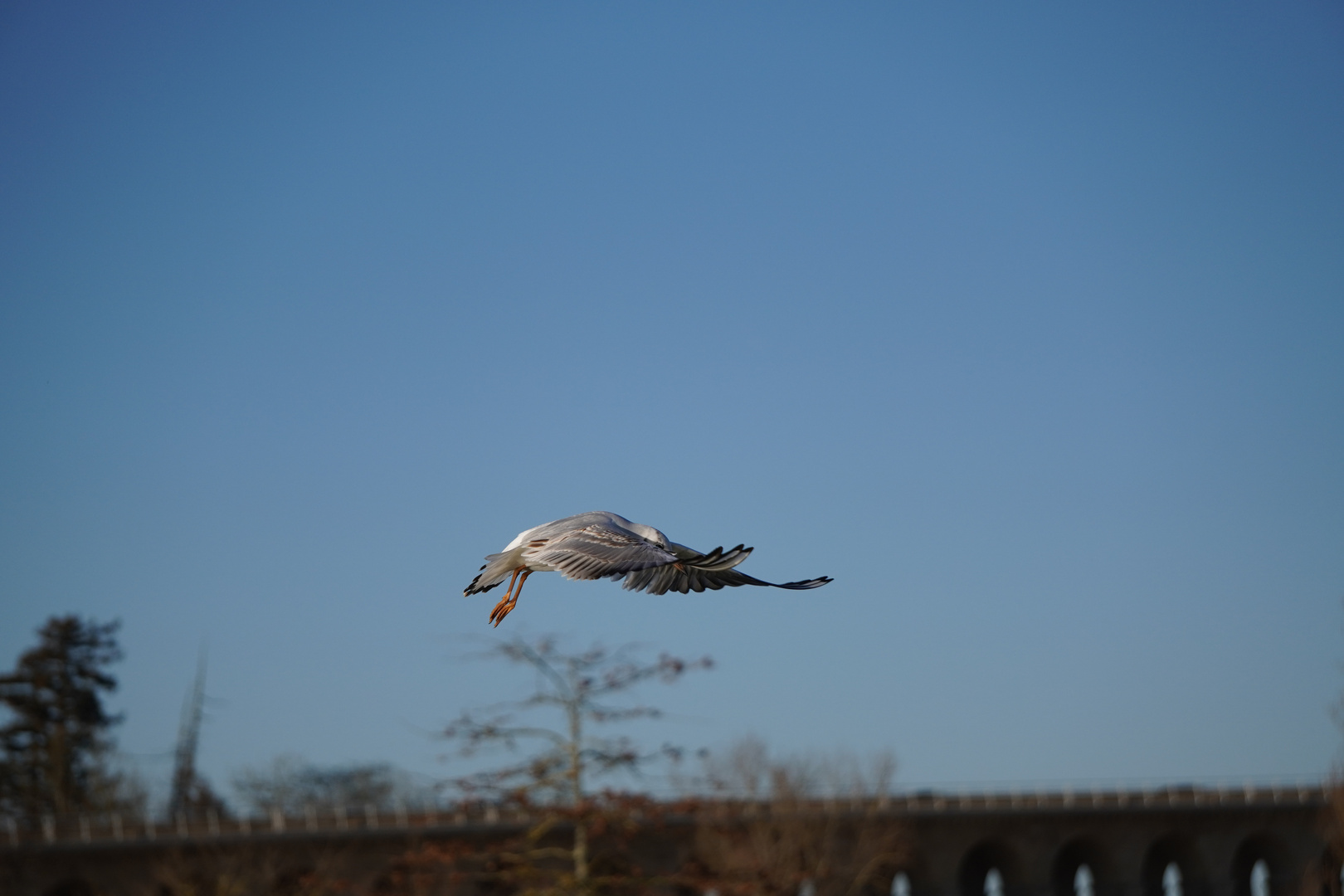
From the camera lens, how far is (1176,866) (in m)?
78.3

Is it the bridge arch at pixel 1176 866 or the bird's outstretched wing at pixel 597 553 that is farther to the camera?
the bridge arch at pixel 1176 866

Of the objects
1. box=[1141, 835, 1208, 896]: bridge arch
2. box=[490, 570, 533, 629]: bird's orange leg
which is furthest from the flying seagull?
box=[1141, 835, 1208, 896]: bridge arch

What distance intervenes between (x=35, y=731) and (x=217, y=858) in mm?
27116

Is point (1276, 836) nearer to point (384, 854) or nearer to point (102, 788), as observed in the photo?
point (384, 854)

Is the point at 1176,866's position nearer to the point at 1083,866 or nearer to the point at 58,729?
the point at 1083,866

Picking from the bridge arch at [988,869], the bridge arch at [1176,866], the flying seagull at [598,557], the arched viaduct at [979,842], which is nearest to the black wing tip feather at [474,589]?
the flying seagull at [598,557]

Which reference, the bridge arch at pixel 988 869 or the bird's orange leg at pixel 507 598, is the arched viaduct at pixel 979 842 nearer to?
the bridge arch at pixel 988 869

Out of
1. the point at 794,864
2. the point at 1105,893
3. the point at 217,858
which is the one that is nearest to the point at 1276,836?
the point at 1105,893

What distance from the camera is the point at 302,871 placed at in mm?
53062

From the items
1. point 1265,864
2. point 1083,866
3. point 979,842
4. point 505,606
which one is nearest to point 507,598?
point 505,606

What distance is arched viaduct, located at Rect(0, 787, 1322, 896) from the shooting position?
51.8m

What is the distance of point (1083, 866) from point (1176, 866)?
622 cm

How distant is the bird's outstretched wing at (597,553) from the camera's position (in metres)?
12.0

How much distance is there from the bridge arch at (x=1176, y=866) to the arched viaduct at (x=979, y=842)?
0.23 ft
